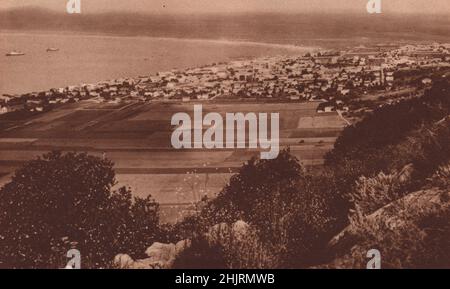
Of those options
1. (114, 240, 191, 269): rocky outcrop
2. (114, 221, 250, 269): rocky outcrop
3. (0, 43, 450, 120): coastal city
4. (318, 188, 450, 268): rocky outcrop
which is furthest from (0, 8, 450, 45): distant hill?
(114, 240, 191, 269): rocky outcrop

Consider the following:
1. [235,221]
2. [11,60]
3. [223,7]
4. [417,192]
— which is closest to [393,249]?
[417,192]

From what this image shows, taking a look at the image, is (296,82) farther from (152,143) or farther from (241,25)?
(152,143)

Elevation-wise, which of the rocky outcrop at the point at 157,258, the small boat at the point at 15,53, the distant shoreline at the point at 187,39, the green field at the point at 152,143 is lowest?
the rocky outcrop at the point at 157,258

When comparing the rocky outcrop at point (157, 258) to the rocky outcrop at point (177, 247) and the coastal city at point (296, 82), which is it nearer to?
the rocky outcrop at point (177, 247)

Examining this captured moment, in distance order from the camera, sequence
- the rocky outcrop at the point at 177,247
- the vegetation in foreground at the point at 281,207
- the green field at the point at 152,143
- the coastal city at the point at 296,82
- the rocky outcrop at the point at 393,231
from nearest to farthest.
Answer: the rocky outcrop at the point at 393,231 < the vegetation in foreground at the point at 281,207 < the rocky outcrop at the point at 177,247 < the green field at the point at 152,143 < the coastal city at the point at 296,82

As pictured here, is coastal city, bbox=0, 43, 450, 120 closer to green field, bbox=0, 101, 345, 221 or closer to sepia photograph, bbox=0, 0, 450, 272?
sepia photograph, bbox=0, 0, 450, 272

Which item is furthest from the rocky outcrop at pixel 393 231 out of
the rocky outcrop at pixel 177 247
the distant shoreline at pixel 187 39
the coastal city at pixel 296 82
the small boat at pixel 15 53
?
the small boat at pixel 15 53
